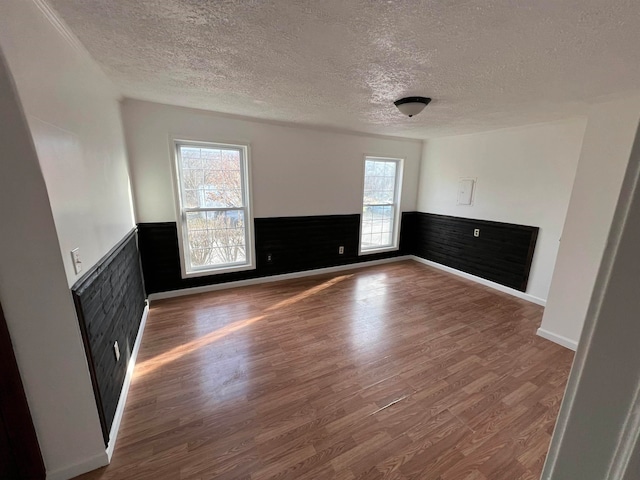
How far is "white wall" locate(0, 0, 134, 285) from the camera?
113cm

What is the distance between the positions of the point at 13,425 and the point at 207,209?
2.60 m

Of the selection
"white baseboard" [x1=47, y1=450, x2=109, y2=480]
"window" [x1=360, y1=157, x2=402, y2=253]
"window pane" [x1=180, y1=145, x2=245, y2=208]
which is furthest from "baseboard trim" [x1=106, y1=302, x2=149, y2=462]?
A: "window" [x1=360, y1=157, x2=402, y2=253]

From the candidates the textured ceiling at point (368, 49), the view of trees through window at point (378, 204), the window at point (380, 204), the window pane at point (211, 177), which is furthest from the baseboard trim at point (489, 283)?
the window pane at point (211, 177)

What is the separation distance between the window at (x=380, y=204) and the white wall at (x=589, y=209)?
2738 mm

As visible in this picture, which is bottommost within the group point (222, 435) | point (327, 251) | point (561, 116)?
point (222, 435)

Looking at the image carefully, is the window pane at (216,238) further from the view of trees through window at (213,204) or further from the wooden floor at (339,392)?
the wooden floor at (339,392)

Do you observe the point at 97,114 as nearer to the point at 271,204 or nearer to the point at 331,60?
the point at 331,60

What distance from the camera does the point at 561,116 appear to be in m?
2.94

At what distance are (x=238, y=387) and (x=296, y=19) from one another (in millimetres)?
2364

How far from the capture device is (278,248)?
4.06 m

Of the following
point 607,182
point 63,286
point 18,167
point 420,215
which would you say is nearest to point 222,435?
point 63,286

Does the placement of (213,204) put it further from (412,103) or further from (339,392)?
(339,392)

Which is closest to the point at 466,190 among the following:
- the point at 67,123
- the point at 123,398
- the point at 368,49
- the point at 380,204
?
the point at 380,204

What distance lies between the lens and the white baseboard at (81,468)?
54.0 inches
